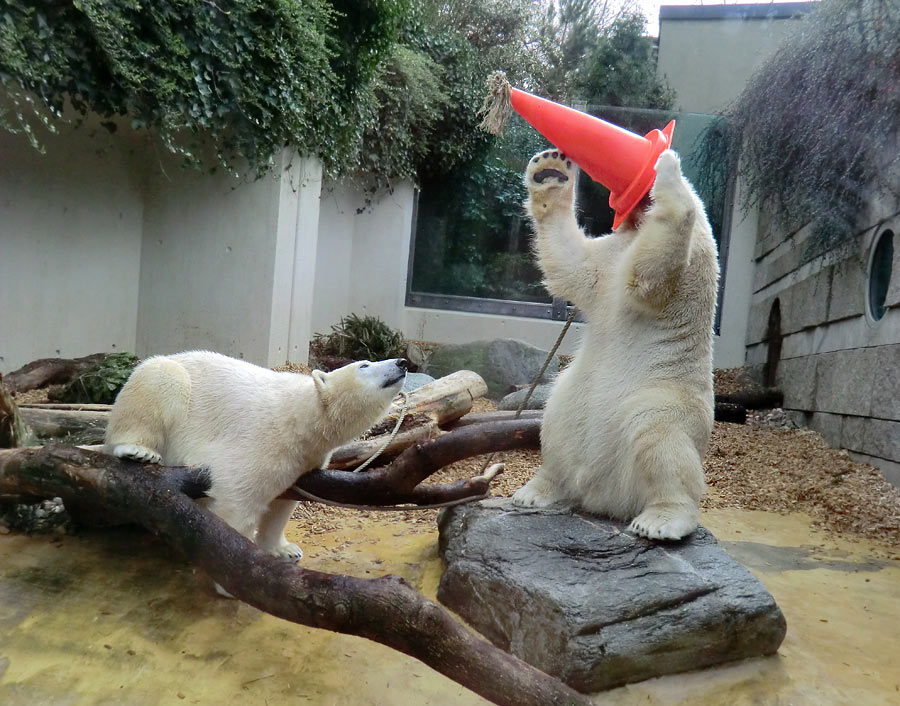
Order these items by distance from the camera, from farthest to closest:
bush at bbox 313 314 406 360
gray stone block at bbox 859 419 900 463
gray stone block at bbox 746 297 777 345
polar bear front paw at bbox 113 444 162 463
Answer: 1. bush at bbox 313 314 406 360
2. gray stone block at bbox 746 297 777 345
3. gray stone block at bbox 859 419 900 463
4. polar bear front paw at bbox 113 444 162 463

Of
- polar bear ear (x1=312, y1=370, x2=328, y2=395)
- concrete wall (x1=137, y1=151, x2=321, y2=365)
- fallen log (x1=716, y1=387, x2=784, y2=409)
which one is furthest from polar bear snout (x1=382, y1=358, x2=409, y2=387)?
fallen log (x1=716, y1=387, x2=784, y2=409)

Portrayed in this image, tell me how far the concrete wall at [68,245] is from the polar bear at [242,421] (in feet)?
12.5

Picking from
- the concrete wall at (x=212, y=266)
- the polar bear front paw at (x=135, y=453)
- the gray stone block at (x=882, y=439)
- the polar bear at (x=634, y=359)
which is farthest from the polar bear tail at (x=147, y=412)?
the gray stone block at (x=882, y=439)

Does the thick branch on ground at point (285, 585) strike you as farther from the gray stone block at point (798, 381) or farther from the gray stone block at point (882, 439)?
the gray stone block at point (798, 381)

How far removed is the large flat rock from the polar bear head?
2.29 feet

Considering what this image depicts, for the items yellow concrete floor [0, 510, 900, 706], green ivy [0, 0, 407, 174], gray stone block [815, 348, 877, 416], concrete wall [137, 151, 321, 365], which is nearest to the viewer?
yellow concrete floor [0, 510, 900, 706]

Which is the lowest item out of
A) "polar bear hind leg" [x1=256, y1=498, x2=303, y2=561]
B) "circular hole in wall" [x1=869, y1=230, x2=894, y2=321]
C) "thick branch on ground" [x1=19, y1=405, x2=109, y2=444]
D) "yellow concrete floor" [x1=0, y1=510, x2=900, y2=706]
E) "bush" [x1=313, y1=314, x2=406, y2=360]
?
"yellow concrete floor" [x1=0, y1=510, x2=900, y2=706]

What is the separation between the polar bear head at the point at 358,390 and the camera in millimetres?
2656

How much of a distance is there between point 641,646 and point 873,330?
13.5 ft

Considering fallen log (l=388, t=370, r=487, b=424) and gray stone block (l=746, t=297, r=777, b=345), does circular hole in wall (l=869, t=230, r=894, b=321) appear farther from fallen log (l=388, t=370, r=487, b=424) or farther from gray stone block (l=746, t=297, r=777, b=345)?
fallen log (l=388, t=370, r=487, b=424)

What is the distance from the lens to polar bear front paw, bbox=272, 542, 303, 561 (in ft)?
9.92

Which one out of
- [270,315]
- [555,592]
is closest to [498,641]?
[555,592]

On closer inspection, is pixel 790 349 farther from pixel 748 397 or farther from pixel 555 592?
pixel 555 592

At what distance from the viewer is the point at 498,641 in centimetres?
257
